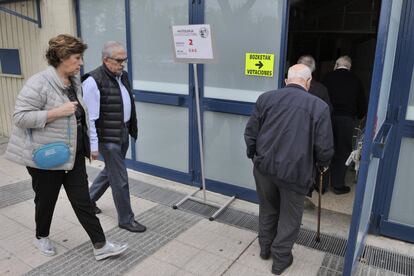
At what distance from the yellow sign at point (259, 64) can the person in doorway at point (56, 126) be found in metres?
1.72

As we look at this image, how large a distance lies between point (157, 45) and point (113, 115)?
1550 mm

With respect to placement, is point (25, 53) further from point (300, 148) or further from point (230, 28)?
point (300, 148)

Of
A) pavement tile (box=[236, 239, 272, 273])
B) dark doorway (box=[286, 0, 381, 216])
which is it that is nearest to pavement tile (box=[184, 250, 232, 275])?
pavement tile (box=[236, 239, 272, 273])

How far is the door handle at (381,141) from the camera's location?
2359 mm

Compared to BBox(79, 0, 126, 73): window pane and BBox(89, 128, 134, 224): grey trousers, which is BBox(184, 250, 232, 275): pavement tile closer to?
BBox(89, 128, 134, 224): grey trousers

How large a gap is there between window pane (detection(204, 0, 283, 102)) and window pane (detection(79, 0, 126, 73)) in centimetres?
137

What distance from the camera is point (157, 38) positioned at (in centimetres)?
436

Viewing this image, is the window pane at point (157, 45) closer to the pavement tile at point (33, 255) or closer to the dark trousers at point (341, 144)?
the dark trousers at point (341, 144)

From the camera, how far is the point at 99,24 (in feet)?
16.0

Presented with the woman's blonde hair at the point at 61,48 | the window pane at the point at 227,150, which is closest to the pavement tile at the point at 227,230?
the window pane at the point at 227,150

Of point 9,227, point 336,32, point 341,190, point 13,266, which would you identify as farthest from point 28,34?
point 336,32

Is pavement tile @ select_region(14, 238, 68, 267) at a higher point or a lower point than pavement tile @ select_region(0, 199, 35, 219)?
higher

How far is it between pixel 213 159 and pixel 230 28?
149 centimetres

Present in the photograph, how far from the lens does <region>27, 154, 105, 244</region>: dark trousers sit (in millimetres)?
2746
